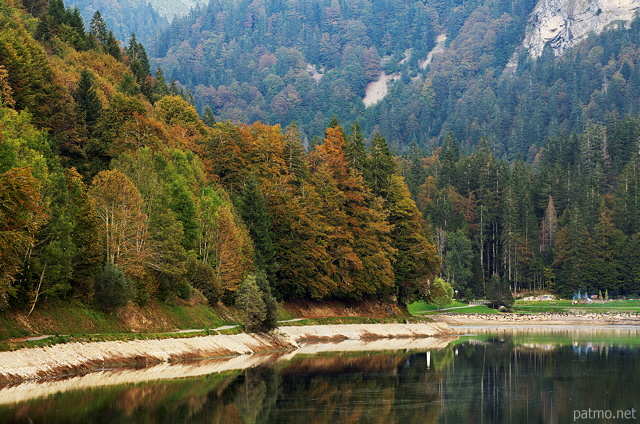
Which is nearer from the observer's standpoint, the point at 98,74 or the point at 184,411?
the point at 184,411

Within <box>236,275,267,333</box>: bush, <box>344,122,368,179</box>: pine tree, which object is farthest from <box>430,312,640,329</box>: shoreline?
<box>236,275,267,333</box>: bush

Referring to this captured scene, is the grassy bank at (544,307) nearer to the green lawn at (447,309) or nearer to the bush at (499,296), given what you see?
the green lawn at (447,309)

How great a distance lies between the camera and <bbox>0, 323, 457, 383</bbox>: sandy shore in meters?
49.5

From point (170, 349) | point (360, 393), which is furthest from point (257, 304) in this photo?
point (360, 393)

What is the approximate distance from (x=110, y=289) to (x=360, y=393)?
885 inches

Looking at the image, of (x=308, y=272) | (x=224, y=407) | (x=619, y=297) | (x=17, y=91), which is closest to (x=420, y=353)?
(x=308, y=272)

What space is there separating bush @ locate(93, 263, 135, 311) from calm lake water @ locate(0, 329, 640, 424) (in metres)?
7.77

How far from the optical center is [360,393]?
170ft

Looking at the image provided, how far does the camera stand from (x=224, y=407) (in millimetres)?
44969

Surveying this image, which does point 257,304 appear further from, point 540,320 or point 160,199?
point 540,320

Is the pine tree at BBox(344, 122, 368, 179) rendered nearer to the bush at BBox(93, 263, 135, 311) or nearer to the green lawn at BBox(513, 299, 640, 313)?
the bush at BBox(93, 263, 135, 311)

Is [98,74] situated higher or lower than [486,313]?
higher

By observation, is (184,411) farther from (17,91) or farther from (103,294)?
(17,91)

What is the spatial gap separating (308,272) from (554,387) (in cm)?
4682
